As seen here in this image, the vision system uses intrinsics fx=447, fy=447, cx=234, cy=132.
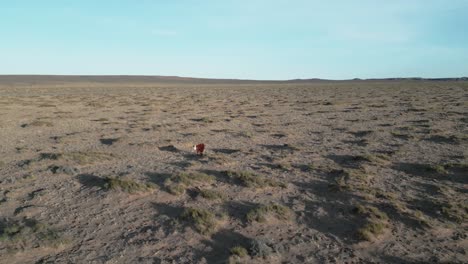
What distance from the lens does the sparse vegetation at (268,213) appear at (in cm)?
747

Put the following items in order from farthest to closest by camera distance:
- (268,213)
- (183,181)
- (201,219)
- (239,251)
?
(183,181), (268,213), (201,219), (239,251)

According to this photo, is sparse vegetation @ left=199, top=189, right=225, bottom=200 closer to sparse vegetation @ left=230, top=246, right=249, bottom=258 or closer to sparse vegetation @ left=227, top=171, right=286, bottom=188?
sparse vegetation @ left=227, top=171, right=286, bottom=188

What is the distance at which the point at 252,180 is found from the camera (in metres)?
9.73

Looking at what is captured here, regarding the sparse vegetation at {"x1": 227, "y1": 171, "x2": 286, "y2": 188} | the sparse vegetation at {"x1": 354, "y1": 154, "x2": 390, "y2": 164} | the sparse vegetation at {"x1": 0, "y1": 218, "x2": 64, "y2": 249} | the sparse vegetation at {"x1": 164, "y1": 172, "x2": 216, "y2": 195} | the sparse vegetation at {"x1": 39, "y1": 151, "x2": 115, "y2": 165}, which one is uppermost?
the sparse vegetation at {"x1": 354, "y1": 154, "x2": 390, "y2": 164}

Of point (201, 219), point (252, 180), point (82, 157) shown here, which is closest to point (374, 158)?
point (252, 180)

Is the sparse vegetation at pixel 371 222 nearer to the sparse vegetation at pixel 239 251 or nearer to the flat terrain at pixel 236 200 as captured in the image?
the flat terrain at pixel 236 200

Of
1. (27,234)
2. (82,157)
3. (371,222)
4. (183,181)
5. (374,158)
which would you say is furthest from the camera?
(82,157)

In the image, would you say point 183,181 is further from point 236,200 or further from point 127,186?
point 236,200

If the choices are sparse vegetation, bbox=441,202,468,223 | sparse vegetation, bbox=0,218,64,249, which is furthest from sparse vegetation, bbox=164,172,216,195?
sparse vegetation, bbox=441,202,468,223

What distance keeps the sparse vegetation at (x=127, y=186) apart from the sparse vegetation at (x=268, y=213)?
253 centimetres

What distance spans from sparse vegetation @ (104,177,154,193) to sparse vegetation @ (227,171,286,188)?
6.37 feet

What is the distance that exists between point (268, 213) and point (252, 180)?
6.73ft

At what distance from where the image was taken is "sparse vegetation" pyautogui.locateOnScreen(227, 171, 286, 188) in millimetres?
9461

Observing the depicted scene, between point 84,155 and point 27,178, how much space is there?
244cm
